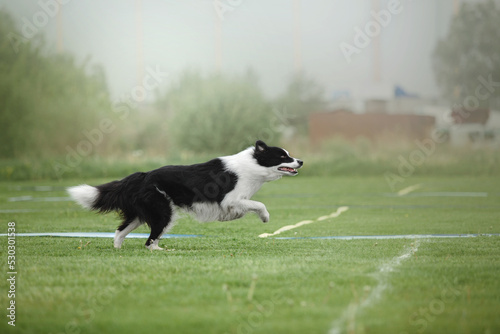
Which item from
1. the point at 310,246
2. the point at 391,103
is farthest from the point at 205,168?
the point at 391,103

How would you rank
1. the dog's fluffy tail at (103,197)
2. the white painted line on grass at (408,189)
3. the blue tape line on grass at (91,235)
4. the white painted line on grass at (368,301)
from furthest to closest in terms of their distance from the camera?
the white painted line on grass at (408,189), the blue tape line on grass at (91,235), the dog's fluffy tail at (103,197), the white painted line on grass at (368,301)

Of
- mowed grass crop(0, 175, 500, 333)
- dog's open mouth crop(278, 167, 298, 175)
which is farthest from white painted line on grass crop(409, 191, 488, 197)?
dog's open mouth crop(278, 167, 298, 175)

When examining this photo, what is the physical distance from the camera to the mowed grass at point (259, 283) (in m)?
4.43

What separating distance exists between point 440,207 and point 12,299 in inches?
482

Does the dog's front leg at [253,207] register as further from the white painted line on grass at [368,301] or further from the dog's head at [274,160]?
the white painted line on grass at [368,301]

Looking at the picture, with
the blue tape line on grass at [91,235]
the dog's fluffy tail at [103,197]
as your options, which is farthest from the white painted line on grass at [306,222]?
the dog's fluffy tail at [103,197]

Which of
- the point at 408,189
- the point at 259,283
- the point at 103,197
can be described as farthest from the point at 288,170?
the point at 408,189

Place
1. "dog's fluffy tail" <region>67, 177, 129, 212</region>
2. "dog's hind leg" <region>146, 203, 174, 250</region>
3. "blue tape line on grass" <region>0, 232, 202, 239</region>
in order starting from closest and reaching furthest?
"dog's hind leg" <region>146, 203, 174, 250</region>
"dog's fluffy tail" <region>67, 177, 129, 212</region>
"blue tape line on grass" <region>0, 232, 202, 239</region>

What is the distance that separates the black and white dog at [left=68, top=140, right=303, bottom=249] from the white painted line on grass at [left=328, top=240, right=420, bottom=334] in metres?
2.16

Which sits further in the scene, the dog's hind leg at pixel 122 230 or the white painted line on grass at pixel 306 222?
the white painted line on grass at pixel 306 222

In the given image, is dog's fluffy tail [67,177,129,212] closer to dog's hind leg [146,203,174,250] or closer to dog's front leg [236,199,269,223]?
dog's hind leg [146,203,174,250]

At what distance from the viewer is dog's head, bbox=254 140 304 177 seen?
28.4ft

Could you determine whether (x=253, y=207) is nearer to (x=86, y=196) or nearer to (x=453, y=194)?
(x=86, y=196)

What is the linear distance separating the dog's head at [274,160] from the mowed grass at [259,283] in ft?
3.36
